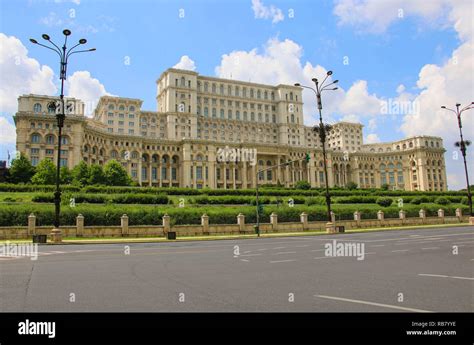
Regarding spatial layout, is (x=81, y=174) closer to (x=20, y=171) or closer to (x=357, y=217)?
(x=20, y=171)

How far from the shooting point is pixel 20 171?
7781 centimetres

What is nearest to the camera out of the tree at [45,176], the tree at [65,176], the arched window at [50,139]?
the tree at [45,176]

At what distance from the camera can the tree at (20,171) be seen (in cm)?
7750

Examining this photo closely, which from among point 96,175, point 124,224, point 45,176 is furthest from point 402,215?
point 45,176

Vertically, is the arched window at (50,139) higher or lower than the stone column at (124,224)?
higher

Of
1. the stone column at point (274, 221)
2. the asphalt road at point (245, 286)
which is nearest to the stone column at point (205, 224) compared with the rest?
the stone column at point (274, 221)

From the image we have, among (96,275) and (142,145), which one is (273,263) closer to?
(96,275)

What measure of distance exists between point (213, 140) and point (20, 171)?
59.0 meters

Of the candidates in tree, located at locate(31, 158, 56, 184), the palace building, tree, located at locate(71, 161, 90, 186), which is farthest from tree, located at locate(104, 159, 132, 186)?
the palace building

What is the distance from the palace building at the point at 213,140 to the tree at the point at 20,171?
10659mm

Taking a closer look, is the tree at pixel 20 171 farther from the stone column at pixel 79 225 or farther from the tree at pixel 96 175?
the stone column at pixel 79 225

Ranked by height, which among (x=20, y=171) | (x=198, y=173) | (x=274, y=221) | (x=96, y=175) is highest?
(x=198, y=173)
